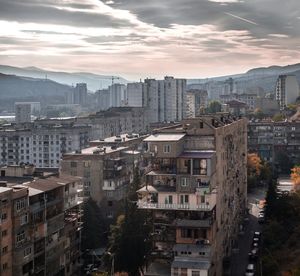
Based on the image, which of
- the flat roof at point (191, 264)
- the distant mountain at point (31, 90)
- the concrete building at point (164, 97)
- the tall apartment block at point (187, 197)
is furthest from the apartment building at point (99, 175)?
the distant mountain at point (31, 90)

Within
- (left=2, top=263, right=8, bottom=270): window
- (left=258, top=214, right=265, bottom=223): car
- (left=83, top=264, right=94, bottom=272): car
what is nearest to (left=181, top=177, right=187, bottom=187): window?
(left=2, top=263, right=8, bottom=270): window

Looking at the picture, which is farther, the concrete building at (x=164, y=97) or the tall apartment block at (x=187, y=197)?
the concrete building at (x=164, y=97)

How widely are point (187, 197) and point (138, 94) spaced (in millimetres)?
51360

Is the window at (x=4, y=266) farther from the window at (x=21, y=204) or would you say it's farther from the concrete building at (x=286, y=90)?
the concrete building at (x=286, y=90)

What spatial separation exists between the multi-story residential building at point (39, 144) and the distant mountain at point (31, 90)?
377ft

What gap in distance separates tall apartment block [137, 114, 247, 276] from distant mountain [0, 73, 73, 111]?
14306cm

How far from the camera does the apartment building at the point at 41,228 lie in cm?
1845

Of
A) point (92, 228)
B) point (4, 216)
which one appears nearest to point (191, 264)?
point (4, 216)

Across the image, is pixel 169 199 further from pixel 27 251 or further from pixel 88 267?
pixel 88 267

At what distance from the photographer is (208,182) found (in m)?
19.5

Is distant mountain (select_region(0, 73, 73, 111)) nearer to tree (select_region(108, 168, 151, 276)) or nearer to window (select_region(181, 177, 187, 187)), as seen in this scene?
tree (select_region(108, 168, 151, 276))

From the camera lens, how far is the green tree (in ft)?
87.2

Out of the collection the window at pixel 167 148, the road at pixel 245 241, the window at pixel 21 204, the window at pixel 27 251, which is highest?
the window at pixel 167 148

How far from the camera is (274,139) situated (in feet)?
157
